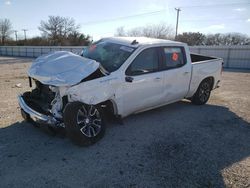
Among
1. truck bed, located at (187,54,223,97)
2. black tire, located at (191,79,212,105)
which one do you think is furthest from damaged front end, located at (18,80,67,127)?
black tire, located at (191,79,212,105)

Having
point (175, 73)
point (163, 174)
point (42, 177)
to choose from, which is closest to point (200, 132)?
point (175, 73)

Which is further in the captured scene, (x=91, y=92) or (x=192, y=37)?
(x=192, y=37)

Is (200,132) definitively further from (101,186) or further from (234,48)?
(234,48)

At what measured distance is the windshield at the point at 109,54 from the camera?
4.98 metres

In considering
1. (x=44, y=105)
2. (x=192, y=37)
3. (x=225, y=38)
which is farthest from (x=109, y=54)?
(x=225, y=38)

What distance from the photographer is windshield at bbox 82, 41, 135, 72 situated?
16.3 ft

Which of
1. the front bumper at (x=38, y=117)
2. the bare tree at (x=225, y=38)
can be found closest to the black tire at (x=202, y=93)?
the front bumper at (x=38, y=117)

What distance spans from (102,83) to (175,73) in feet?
7.17

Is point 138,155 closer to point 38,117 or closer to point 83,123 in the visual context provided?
point 83,123

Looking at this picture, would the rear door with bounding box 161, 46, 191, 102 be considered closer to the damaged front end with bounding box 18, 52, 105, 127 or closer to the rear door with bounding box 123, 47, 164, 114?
the rear door with bounding box 123, 47, 164, 114

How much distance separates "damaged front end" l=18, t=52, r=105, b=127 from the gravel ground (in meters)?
0.54

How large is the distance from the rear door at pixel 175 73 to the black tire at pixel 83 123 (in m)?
1.98

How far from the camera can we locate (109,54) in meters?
5.32

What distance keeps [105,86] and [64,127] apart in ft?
3.38
